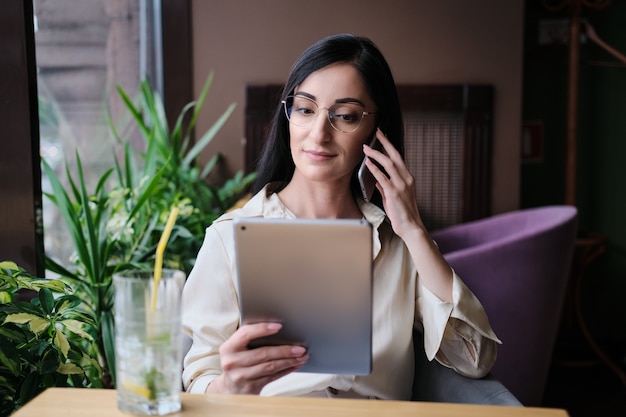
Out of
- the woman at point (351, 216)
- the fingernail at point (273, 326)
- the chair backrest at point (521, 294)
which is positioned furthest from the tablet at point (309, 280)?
the chair backrest at point (521, 294)

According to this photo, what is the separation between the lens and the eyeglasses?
1509mm

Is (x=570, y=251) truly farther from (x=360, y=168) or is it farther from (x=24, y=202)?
(x=24, y=202)

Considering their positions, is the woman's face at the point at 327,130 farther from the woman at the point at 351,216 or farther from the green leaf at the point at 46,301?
the green leaf at the point at 46,301

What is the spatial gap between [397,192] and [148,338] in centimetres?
63

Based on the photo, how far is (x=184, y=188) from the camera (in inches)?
123

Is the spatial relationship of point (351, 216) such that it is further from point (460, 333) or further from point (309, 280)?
point (309, 280)

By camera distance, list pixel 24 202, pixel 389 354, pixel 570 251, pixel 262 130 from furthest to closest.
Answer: pixel 262 130 < pixel 570 251 < pixel 24 202 < pixel 389 354

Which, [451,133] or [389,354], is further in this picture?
[451,133]

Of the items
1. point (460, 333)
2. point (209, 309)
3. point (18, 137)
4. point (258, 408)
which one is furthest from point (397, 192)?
point (18, 137)

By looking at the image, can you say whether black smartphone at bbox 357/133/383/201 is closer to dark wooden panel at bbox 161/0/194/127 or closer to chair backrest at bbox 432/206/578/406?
chair backrest at bbox 432/206/578/406

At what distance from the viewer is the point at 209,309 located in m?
1.44

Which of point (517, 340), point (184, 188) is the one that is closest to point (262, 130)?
point (184, 188)

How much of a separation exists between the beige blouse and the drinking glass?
1.27 feet

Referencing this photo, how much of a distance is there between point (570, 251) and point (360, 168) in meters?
1.51
